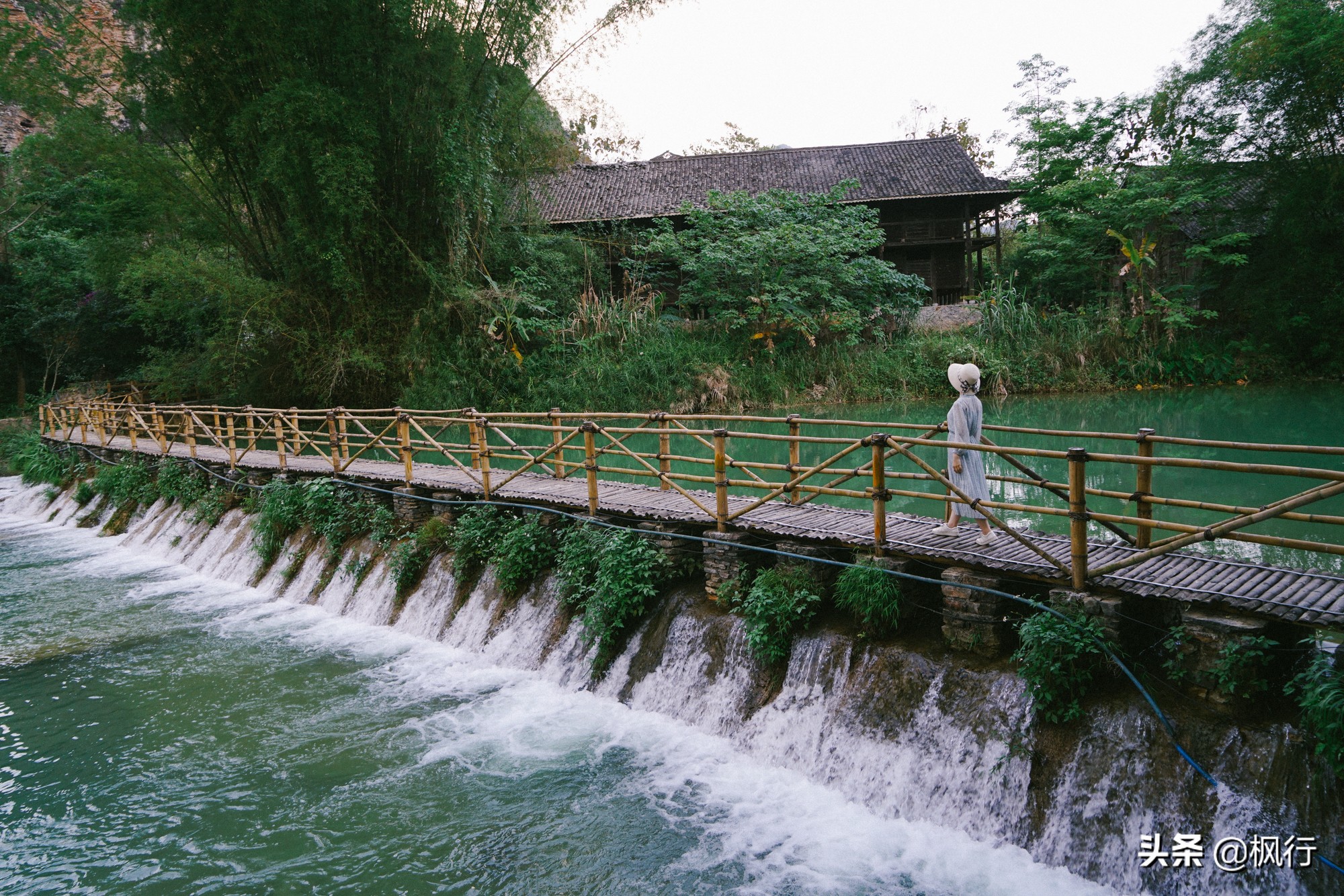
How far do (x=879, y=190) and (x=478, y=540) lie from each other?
22.2m

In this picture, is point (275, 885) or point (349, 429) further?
point (349, 429)

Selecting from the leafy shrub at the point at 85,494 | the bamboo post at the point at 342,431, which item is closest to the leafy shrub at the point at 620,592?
the bamboo post at the point at 342,431

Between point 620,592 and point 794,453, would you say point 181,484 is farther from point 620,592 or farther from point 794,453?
point 794,453

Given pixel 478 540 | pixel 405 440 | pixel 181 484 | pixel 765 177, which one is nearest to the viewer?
pixel 478 540

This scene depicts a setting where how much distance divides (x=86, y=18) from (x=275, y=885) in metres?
18.3

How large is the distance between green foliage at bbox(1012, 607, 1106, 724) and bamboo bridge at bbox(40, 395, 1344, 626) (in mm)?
261

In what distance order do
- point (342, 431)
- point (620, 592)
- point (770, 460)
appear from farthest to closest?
point (770, 460) → point (342, 431) → point (620, 592)

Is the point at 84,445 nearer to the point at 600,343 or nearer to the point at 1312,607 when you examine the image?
the point at 600,343

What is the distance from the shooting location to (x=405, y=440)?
1110 cm

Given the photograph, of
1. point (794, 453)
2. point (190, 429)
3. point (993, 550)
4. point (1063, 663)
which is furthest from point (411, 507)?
point (190, 429)

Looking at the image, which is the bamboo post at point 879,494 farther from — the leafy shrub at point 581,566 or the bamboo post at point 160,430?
the bamboo post at point 160,430

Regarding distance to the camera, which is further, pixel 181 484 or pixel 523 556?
pixel 181 484

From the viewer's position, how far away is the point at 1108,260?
24797 mm

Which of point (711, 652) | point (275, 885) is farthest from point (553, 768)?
point (275, 885)
